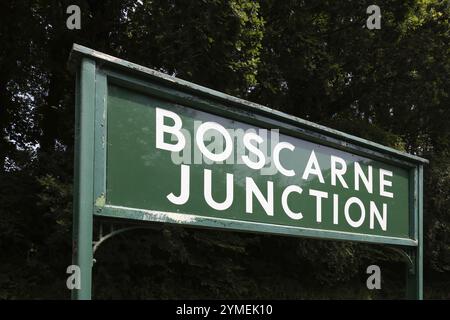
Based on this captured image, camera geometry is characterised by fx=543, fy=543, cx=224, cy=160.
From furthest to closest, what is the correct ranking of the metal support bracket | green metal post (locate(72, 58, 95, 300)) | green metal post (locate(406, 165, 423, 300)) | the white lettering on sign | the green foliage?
the green foliage → green metal post (locate(406, 165, 423, 300)) → the white lettering on sign → the metal support bracket → green metal post (locate(72, 58, 95, 300))

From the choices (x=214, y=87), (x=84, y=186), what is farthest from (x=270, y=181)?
(x=214, y=87)

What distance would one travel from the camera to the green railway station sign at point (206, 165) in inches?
90.7

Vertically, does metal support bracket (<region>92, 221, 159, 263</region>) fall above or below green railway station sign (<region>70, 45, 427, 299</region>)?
below

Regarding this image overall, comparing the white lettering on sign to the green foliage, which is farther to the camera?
the green foliage

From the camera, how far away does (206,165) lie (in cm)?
272

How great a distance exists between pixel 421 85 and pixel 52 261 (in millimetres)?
8040

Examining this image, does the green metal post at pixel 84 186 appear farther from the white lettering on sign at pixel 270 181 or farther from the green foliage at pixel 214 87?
the green foliage at pixel 214 87

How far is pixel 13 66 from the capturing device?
10797mm

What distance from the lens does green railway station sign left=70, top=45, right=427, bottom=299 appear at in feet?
7.55

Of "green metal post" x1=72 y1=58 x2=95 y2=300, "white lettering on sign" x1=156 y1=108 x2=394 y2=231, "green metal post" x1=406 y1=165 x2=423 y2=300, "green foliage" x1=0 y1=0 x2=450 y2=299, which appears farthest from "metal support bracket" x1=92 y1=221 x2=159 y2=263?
"green foliage" x1=0 y1=0 x2=450 y2=299

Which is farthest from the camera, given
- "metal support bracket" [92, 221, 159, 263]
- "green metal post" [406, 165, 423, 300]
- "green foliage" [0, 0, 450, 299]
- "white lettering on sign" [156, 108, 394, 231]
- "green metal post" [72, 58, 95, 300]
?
"green foliage" [0, 0, 450, 299]

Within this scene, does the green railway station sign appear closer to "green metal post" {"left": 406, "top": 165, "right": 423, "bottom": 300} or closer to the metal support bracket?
the metal support bracket

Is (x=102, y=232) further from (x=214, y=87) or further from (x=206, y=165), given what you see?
(x=214, y=87)

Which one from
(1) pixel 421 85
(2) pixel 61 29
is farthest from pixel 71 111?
(1) pixel 421 85
